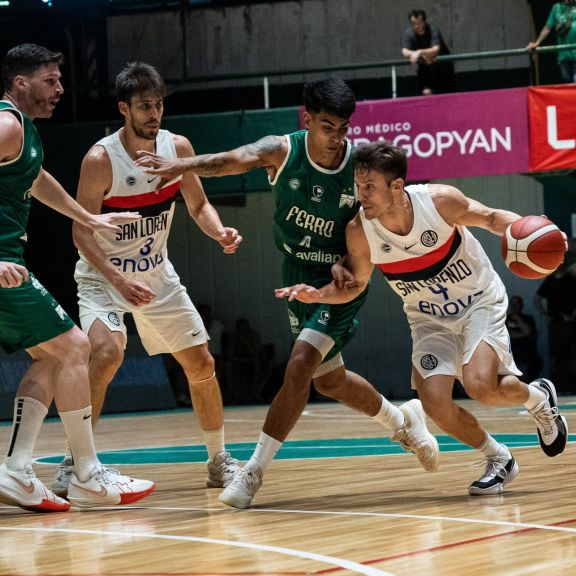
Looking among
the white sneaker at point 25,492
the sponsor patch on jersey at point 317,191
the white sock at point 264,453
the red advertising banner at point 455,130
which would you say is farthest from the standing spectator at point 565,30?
the white sneaker at point 25,492

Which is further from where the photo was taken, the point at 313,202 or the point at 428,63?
the point at 428,63

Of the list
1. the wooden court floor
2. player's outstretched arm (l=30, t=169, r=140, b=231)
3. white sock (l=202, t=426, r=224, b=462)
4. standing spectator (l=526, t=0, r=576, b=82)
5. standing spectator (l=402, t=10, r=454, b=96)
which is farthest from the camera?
standing spectator (l=402, t=10, r=454, b=96)

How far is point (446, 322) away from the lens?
6.07 meters

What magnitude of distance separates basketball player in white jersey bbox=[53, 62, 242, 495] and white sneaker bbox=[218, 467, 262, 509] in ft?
3.05

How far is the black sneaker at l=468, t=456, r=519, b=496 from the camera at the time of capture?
228 inches

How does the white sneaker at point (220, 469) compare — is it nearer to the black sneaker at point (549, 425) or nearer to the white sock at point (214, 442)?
the white sock at point (214, 442)

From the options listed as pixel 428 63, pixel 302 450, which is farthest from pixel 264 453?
pixel 428 63

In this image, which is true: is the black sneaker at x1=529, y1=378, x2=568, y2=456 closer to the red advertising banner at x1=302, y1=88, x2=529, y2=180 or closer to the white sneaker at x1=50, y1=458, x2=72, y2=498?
the white sneaker at x1=50, y1=458, x2=72, y2=498

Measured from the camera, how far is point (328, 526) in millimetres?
4941

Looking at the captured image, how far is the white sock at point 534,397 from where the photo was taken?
6.04 metres

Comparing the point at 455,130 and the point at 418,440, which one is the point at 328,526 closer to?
the point at 418,440

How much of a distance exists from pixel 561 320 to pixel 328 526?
450 inches

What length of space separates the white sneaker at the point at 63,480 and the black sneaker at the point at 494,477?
2.08 meters

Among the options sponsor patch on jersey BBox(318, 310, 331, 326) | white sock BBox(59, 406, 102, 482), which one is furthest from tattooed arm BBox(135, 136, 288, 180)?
white sock BBox(59, 406, 102, 482)
